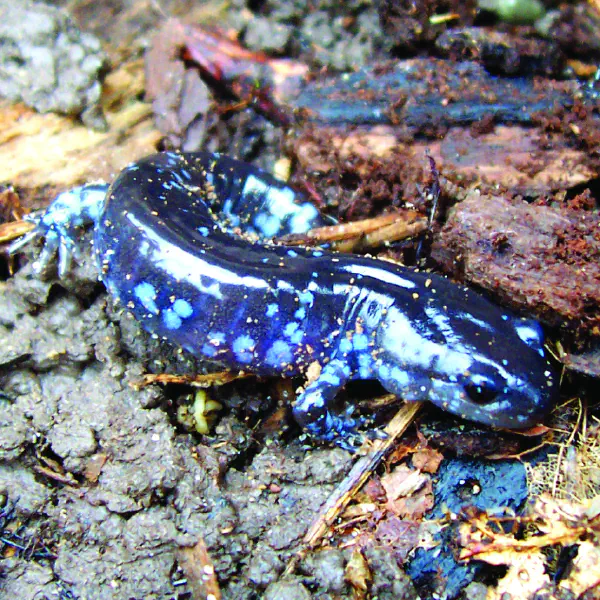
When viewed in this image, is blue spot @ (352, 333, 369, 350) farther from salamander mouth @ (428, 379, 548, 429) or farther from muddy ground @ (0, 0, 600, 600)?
salamander mouth @ (428, 379, 548, 429)

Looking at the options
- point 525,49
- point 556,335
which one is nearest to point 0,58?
point 525,49

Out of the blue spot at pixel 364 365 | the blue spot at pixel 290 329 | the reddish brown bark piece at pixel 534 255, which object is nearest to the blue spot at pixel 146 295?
the blue spot at pixel 290 329

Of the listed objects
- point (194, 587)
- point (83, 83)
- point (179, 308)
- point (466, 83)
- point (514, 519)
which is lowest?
point (194, 587)

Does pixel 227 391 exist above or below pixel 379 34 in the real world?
below

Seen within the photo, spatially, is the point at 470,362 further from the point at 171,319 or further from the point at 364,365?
the point at 171,319

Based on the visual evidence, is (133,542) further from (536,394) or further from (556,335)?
(556,335)
